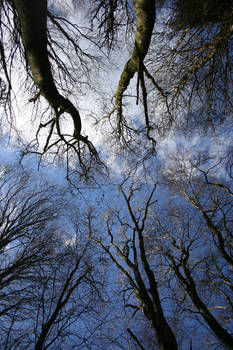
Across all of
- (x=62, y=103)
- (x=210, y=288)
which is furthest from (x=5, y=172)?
(x=210, y=288)

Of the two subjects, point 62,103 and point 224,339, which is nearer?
point 224,339

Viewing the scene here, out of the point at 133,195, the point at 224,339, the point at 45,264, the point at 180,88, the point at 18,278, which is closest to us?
the point at 224,339

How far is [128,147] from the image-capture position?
5.60m

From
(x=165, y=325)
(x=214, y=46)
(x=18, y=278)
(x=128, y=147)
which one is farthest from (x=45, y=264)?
(x=214, y=46)

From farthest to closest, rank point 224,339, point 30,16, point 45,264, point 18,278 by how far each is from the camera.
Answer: point 45,264 < point 18,278 < point 224,339 < point 30,16

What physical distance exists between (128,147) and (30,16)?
3838mm

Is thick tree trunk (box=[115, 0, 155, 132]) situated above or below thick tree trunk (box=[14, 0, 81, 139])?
above

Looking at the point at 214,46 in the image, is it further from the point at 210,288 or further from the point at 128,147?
the point at 210,288

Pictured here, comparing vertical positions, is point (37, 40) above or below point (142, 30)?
below

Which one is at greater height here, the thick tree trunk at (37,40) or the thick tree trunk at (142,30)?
the thick tree trunk at (142,30)

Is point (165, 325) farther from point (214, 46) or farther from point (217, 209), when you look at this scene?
point (214, 46)

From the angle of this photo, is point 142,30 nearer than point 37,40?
Yes

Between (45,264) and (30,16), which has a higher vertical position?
(30,16)

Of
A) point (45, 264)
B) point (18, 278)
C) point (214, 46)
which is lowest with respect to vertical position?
point (18, 278)
